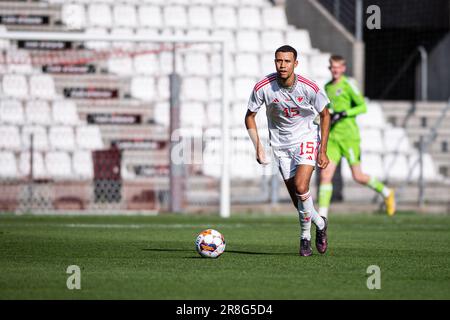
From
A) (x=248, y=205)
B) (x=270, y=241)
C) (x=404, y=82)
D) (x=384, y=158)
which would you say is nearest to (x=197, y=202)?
(x=248, y=205)

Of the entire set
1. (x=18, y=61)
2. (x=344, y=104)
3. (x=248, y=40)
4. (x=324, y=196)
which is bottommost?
(x=324, y=196)

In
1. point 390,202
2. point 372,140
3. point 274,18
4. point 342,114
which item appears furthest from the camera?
point 274,18

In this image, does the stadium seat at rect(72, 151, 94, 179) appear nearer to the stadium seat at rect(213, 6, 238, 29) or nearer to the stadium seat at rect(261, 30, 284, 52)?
the stadium seat at rect(213, 6, 238, 29)

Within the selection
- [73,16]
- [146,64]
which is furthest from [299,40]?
[73,16]

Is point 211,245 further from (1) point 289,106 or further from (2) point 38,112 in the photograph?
(2) point 38,112

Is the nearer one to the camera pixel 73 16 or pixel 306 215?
pixel 306 215

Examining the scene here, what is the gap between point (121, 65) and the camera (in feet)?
64.8

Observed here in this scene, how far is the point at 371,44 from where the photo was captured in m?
23.7

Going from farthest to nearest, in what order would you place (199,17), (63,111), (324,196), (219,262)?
(199,17)
(63,111)
(324,196)
(219,262)

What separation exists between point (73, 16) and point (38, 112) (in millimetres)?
3375

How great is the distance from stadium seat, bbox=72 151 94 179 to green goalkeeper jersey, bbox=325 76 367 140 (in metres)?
5.22

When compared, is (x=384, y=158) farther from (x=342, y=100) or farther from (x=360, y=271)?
(x=360, y=271)

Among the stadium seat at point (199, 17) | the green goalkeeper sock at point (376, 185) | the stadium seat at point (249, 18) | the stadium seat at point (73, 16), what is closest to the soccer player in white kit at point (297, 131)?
the green goalkeeper sock at point (376, 185)

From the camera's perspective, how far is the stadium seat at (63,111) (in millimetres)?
17984
